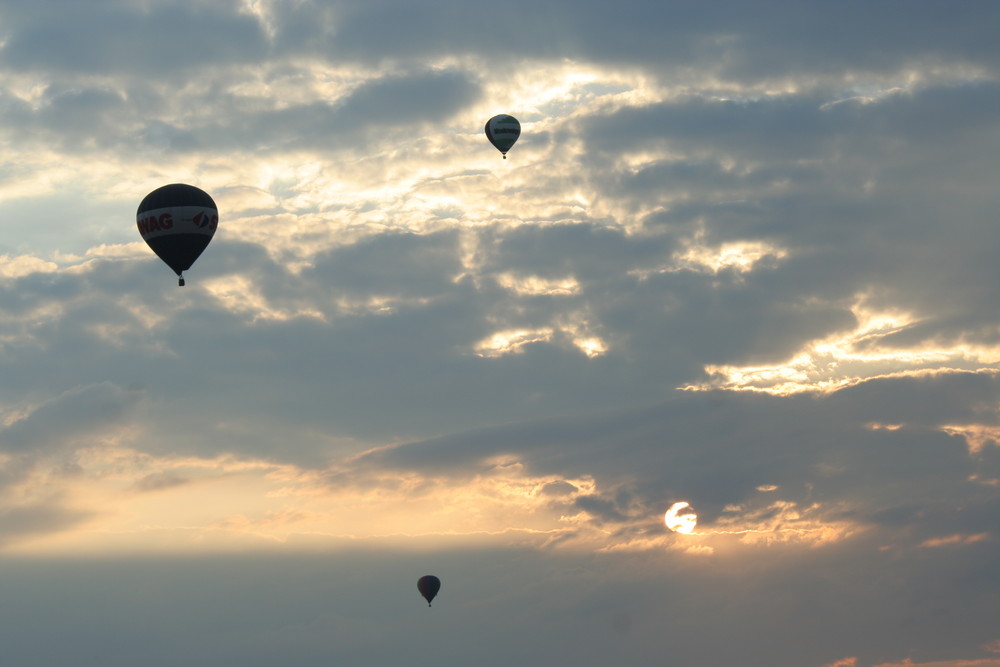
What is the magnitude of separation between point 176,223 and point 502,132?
181 ft

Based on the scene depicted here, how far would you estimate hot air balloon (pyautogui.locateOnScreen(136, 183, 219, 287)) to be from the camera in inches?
4688

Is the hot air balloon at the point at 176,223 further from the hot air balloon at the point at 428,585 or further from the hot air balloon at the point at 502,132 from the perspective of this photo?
the hot air balloon at the point at 428,585

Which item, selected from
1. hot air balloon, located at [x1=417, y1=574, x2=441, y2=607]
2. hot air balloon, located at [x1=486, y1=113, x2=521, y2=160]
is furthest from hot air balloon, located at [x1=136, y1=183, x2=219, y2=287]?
hot air balloon, located at [x1=417, y1=574, x2=441, y2=607]

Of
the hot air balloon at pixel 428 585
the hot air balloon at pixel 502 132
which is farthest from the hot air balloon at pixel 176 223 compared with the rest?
the hot air balloon at pixel 428 585

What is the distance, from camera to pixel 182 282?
115 metres

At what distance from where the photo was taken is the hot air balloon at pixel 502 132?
161 metres

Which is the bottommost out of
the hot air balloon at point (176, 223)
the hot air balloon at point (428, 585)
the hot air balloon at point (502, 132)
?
the hot air balloon at point (428, 585)

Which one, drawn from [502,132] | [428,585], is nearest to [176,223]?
[502,132]

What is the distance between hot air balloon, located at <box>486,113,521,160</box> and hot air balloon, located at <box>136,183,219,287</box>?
50432 mm

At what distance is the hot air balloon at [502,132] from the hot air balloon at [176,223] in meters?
50.4

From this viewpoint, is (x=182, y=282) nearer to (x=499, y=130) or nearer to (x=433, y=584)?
(x=499, y=130)

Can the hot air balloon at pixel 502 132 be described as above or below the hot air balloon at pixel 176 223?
above

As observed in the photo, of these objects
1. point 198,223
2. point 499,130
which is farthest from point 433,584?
point 198,223

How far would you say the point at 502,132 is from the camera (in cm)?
16125
